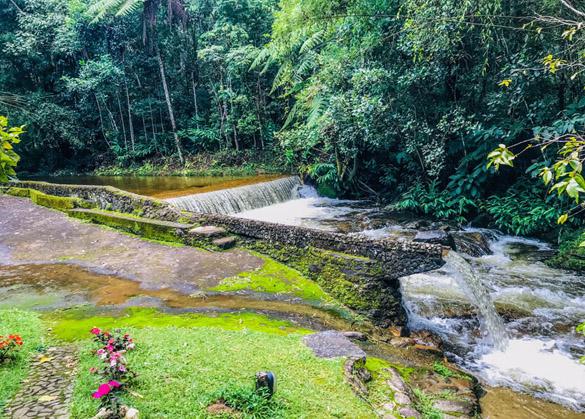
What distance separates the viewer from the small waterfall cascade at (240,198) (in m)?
11.4

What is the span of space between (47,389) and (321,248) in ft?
13.1

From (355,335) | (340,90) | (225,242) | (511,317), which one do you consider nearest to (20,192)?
(225,242)

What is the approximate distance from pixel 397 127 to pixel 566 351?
7672mm

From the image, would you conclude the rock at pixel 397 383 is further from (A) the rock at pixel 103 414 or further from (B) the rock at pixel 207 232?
(B) the rock at pixel 207 232

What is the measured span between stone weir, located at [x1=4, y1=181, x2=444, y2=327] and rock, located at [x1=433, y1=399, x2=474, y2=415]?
1488 millimetres

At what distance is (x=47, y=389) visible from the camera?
2.67 m

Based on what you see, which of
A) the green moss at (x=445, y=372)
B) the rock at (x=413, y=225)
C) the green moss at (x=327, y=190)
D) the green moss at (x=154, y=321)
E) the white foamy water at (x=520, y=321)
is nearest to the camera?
the green moss at (x=445, y=372)

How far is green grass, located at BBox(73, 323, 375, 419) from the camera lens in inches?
96.0

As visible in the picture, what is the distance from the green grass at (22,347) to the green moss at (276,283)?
2308 millimetres

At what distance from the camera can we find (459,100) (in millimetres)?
10469

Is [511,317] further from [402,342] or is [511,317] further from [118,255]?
[118,255]

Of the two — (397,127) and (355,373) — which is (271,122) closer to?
(397,127)

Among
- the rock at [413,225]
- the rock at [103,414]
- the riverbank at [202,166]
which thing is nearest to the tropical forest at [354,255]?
the rock at [103,414]

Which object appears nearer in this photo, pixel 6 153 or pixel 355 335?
pixel 6 153
